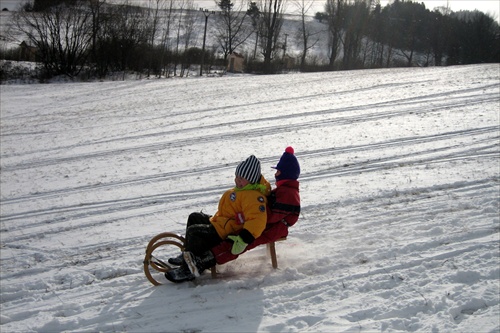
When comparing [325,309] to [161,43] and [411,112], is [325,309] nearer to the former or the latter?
[411,112]

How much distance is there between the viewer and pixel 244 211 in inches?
185

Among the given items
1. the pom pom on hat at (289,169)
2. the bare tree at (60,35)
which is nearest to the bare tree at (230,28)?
the bare tree at (60,35)

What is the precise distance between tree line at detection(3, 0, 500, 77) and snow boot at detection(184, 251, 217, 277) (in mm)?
31724

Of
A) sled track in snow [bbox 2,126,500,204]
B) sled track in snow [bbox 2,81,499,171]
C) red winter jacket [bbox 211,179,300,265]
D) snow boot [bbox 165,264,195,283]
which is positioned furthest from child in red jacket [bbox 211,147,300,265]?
sled track in snow [bbox 2,81,499,171]

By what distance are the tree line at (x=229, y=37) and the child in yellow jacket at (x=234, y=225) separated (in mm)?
31566

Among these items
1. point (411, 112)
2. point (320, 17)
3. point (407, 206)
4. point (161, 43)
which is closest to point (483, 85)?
point (411, 112)

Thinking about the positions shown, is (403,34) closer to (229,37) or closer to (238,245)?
(229,37)

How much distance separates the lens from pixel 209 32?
54.7 meters

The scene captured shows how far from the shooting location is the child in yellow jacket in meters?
4.62

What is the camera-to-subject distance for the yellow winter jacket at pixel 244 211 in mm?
4613

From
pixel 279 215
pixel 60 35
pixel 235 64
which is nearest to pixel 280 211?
pixel 279 215

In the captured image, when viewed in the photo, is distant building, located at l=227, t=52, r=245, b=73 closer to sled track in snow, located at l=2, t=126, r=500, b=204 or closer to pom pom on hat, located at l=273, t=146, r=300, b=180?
sled track in snow, located at l=2, t=126, r=500, b=204

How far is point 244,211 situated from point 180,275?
0.98 meters

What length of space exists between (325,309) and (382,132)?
7743mm
